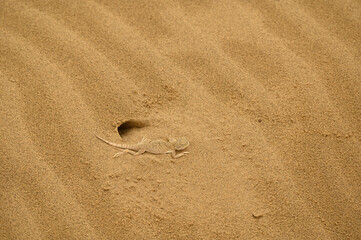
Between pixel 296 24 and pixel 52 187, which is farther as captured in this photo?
pixel 296 24

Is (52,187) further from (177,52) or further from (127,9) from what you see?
(127,9)

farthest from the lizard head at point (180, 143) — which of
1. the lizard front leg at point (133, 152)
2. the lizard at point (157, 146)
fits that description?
the lizard front leg at point (133, 152)

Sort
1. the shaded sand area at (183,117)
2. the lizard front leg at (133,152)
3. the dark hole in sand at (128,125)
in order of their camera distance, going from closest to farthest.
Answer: the shaded sand area at (183,117) < the lizard front leg at (133,152) < the dark hole in sand at (128,125)

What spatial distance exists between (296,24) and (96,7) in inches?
69.7

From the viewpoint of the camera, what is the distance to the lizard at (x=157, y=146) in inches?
86.7

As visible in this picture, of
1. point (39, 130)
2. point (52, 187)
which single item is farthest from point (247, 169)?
point (39, 130)

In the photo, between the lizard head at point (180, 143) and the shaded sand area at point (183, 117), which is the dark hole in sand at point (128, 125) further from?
the lizard head at point (180, 143)

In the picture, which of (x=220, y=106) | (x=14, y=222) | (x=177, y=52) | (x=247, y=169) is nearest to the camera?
Result: (x=14, y=222)

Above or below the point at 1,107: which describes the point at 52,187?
below

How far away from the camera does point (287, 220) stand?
209 cm

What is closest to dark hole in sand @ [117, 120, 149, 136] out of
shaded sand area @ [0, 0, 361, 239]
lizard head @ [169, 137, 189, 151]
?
shaded sand area @ [0, 0, 361, 239]

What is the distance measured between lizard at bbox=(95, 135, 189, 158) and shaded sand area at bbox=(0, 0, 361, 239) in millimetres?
55

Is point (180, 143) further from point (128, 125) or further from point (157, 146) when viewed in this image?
point (128, 125)

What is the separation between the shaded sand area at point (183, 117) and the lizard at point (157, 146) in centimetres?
6
